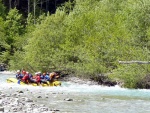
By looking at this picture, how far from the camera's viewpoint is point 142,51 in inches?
1021

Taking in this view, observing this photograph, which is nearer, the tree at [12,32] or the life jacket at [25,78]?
the life jacket at [25,78]

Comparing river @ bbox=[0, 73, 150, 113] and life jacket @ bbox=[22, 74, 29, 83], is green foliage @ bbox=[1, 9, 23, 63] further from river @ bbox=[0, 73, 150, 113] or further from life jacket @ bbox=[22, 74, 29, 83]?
river @ bbox=[0, 73, 150, 113]

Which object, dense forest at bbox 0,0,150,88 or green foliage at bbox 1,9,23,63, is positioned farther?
→ green foliage at bbox 1,9,23,63

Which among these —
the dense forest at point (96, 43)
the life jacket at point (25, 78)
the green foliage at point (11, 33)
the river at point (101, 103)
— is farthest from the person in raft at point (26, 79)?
the green foliage at point (11, 33)

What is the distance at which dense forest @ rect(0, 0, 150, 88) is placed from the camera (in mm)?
26672

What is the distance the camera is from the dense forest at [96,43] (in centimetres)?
2667

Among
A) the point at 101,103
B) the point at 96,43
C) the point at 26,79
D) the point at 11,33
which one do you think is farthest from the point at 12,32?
the point at 101,103

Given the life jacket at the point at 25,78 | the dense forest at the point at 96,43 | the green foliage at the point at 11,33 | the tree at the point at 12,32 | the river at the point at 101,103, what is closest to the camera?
the river at the point at 101,103

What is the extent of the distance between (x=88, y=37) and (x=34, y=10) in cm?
2681

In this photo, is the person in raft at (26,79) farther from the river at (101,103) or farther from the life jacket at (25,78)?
the river at (101,103)

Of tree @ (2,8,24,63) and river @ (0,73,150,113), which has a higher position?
tree @ (2,8,24,63)

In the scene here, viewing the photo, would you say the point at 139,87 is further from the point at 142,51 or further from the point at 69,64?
the point at 69,64

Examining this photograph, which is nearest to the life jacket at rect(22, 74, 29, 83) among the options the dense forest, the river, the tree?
the dense forest

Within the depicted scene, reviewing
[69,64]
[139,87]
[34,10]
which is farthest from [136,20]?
[34,10]
